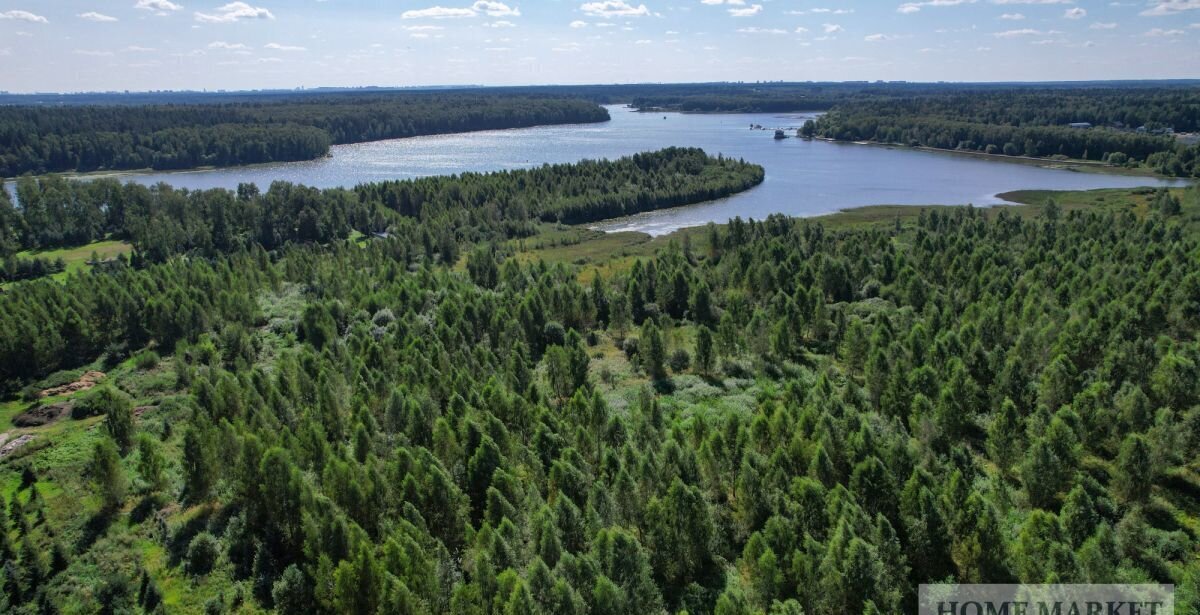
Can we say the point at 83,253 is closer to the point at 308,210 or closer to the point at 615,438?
the point at 308,210

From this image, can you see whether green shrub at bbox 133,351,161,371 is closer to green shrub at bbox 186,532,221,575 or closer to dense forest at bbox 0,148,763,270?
green shrub at bbox 186,532,221,575

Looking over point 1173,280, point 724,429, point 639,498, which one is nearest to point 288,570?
point 639,498

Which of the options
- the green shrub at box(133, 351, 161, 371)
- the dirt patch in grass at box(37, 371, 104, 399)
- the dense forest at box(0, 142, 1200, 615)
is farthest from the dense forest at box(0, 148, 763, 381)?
the green shrub at box(133, 351, 161, 371)

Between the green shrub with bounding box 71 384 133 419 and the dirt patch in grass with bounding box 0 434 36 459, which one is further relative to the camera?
the green shrub with bounding box 71 384 133 419

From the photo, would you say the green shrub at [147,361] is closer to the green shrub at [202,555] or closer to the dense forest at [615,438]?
the dense forest at [615,438]

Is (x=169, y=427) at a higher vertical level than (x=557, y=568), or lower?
lower

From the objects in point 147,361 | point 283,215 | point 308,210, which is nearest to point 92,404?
point 147,361

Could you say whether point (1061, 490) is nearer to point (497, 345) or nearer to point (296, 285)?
point (497, 345)

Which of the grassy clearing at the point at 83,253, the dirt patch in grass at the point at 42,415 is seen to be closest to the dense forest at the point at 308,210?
the grassy clearing at the point at 83,253
